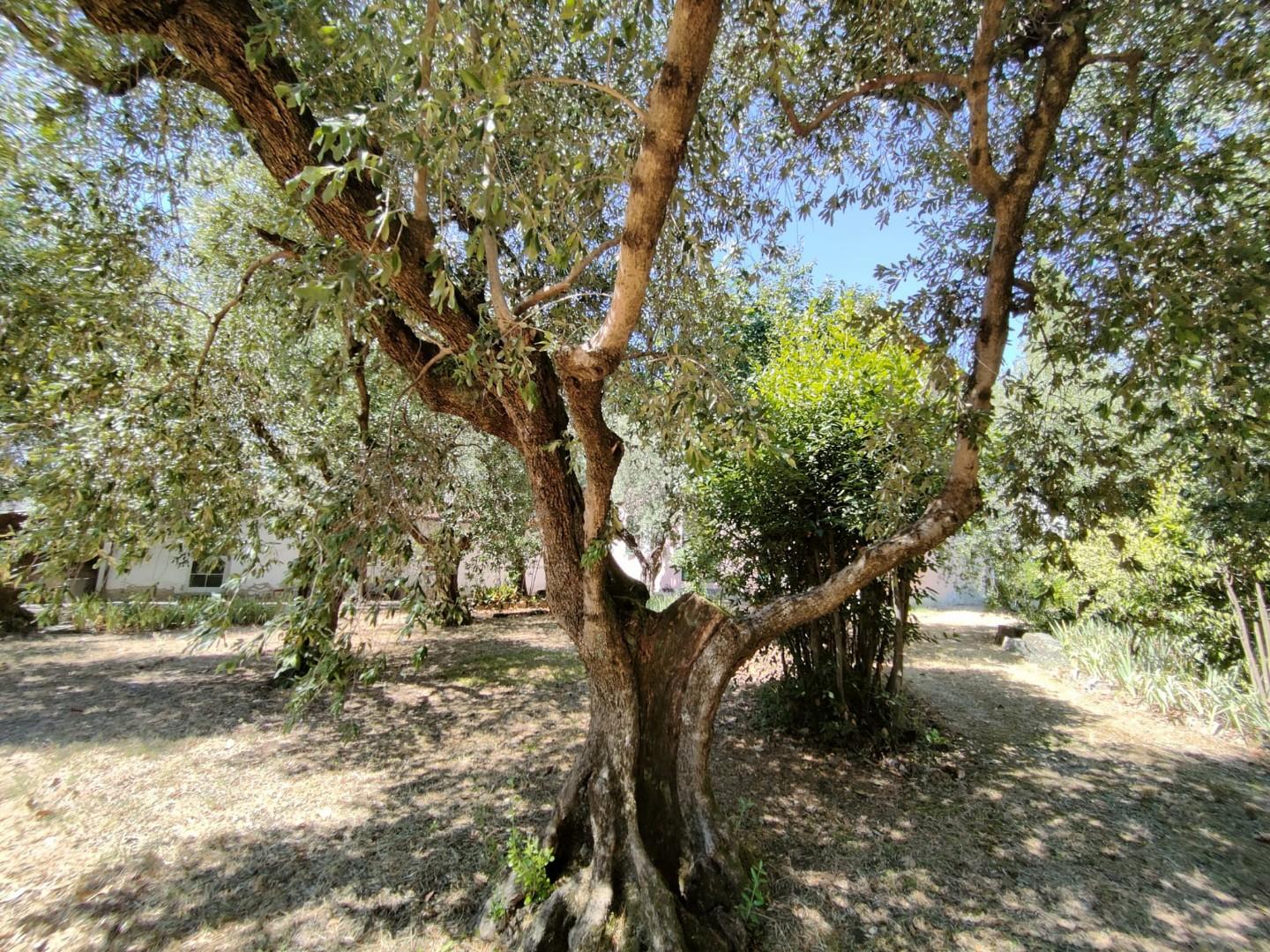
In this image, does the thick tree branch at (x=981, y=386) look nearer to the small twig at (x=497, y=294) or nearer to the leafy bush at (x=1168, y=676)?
the small twig at (x=497, y=294)

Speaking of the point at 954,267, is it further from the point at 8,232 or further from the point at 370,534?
the point at 8,232

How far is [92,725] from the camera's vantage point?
6.18 m

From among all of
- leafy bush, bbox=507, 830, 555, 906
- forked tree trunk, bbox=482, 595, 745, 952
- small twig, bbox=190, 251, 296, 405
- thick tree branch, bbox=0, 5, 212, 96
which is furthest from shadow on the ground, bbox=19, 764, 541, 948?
thick tree branch, bbox=0, 5, 212, 96

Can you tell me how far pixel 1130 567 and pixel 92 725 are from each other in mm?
9506

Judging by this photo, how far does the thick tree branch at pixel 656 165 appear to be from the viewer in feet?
7.34

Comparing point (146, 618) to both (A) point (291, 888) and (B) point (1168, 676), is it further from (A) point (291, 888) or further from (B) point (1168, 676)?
(B) point (1168, 676)

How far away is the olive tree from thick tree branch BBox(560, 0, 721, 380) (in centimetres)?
1

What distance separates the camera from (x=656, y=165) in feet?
7.93

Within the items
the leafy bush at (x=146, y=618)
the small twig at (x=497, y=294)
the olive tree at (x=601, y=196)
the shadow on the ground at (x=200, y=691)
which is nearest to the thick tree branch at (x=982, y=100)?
the olive tree at (x=601, y=196)

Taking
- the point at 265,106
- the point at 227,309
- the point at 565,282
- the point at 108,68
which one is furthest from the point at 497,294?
the point at 108,68

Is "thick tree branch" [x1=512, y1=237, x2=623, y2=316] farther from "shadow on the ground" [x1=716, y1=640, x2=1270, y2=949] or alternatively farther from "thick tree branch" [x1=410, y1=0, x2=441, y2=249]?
"shadow on the ground" [x1=716, y1=640, x2=1270, y2=949]

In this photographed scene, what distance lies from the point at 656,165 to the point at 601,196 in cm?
90

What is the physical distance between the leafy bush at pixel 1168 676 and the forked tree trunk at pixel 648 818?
575 centimetres

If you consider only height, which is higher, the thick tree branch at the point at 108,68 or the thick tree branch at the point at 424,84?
the thick tree branch at the point at 108,68
